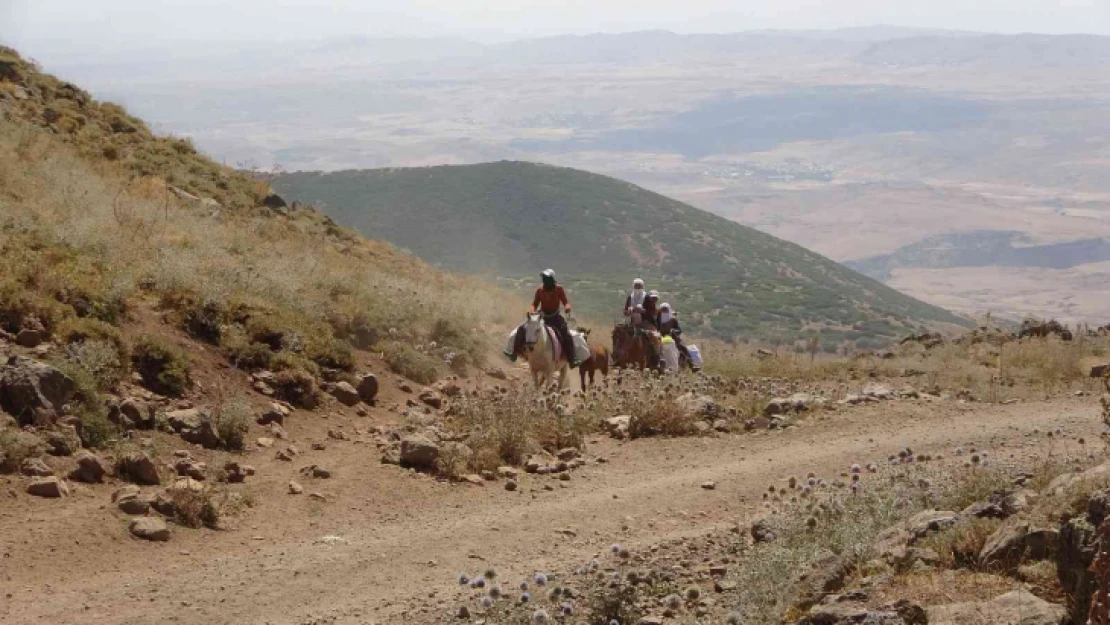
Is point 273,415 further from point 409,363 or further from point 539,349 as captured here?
point 539,349

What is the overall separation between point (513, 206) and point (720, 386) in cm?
7218

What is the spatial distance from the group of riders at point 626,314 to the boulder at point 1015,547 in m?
12.0

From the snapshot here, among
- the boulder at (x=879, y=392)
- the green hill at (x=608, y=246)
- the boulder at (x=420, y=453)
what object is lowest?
the green hill at (x=608, y=246)

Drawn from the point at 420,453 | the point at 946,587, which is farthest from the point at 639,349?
the point at 946,587

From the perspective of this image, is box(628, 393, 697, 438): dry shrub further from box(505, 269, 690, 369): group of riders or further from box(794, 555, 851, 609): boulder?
box(794, 555, 851, 609): boulder

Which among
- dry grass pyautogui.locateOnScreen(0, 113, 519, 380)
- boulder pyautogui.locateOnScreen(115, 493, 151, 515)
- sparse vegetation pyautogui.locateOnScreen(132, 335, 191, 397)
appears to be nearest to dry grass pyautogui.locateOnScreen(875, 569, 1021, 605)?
boulder pyautogui.locateOnScreen(115, 493, 151, 515)

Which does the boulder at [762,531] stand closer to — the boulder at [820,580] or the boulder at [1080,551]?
the boulder at [820,580]

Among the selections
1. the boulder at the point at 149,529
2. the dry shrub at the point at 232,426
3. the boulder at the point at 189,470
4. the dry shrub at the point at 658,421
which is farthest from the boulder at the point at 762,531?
the dry shrub at the point at 232,426

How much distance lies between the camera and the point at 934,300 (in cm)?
15612

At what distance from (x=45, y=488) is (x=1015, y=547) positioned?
26.0 feet

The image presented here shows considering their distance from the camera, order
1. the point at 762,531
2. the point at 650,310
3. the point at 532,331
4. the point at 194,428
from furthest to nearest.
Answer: the point at 650,310, the point at 532,331, the point at 194,428, the point at 762,531

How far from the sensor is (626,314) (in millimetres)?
22609

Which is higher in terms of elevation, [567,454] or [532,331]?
[532,331]

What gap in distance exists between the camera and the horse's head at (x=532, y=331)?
60.1 ft
